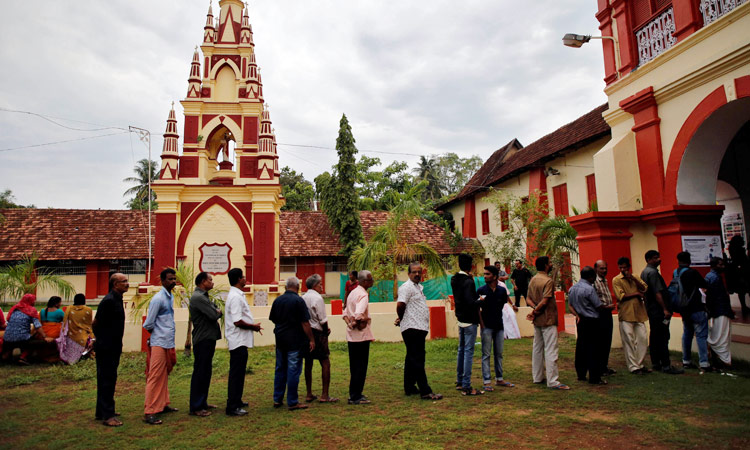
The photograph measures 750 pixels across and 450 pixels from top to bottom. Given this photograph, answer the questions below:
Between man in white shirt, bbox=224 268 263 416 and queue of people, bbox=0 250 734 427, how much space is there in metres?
0.01

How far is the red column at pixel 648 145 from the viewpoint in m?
7.58

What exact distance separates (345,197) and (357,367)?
58.7ft

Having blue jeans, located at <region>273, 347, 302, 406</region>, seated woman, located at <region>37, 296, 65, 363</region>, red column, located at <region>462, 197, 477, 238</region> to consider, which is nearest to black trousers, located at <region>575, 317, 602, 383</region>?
blue jeans, located at <region>273, 347, 302, 406</region>

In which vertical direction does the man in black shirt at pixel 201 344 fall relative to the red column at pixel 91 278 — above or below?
below

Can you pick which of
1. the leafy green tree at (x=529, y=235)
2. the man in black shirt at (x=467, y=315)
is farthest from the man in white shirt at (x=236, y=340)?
the leafy green tree at (x=529, y=235)

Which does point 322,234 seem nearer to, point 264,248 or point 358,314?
point 264,248

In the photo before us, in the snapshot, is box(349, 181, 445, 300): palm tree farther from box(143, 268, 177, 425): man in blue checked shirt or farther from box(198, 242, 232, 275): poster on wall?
A: box(143, 268, 177, 425): man in blue checked shirt

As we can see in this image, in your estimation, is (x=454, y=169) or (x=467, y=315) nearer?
(x=467, y=315)

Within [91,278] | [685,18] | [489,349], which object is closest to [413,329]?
[489,349]

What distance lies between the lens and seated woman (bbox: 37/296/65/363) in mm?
8344

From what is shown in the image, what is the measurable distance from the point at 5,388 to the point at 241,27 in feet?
49.0

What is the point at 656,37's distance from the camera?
7.80 metres

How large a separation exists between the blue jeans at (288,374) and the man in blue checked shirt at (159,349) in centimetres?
113

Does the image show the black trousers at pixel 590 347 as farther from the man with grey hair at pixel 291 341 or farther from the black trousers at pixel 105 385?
the black trousers at pixel 105 385
